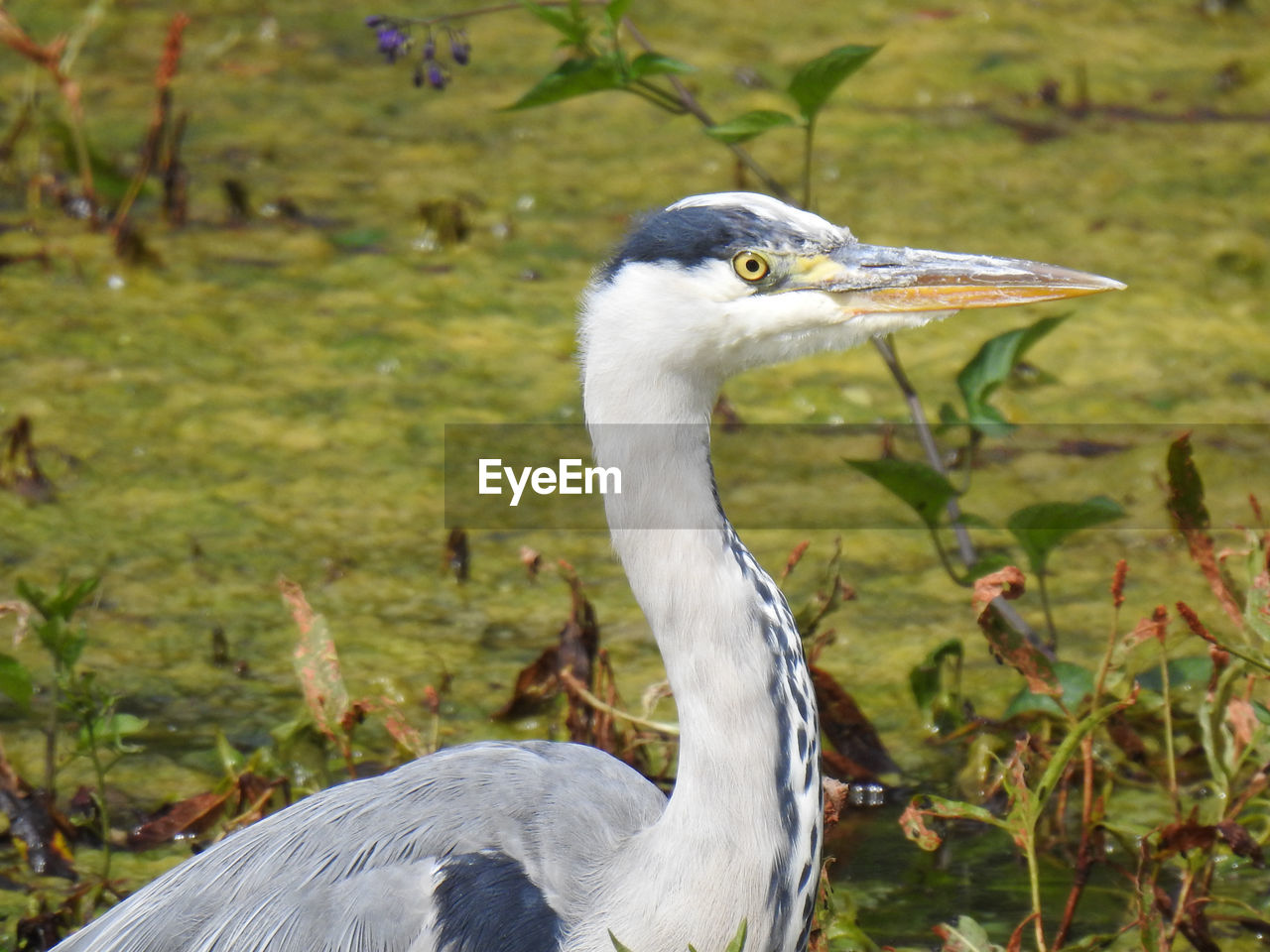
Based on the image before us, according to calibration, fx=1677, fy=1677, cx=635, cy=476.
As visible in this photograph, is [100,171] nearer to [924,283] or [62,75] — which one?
[62,75]

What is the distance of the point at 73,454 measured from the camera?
387cm

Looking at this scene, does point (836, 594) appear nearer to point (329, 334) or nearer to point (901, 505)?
point (901, 505)

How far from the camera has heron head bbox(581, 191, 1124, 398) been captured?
6.57 ft

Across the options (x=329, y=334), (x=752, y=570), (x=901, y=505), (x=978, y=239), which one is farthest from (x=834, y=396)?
(x=752, y=570)

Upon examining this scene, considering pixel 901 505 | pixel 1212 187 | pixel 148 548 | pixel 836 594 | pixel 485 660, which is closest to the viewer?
pixel 836 594

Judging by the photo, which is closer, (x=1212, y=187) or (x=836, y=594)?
(x=836, y=594)

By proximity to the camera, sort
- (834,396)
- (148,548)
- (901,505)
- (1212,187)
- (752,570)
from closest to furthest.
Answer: (752,570) → (148,548) → (901,505) → (834,396) → (1212,187)

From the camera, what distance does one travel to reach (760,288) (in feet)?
6.73

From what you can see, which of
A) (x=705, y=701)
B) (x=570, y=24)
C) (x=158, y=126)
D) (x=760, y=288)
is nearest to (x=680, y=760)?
(x=705, y=701)

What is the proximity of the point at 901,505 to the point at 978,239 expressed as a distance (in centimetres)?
130
